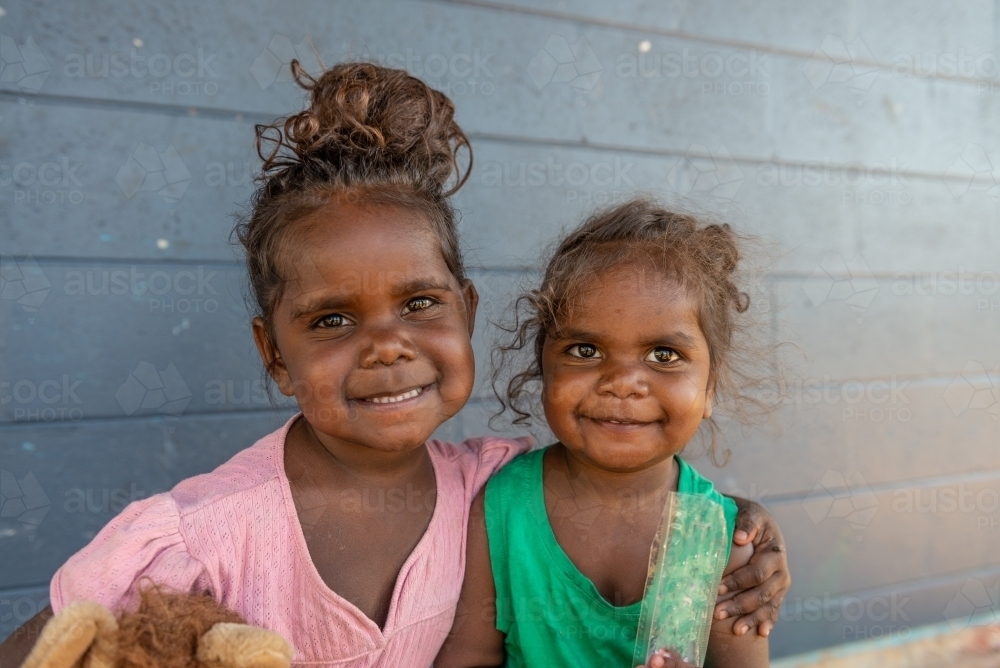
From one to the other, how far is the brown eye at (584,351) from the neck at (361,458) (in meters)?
0.42

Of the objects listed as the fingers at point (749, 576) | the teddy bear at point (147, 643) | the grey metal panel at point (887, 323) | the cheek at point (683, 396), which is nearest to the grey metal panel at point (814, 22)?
the grey metal panel at point (887, 323)

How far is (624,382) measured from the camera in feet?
5.38

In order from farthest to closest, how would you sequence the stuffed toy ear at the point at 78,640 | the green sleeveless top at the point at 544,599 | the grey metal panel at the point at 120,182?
the grey metal panel at the point at 120,182 → the green sleeveless top at the point at 544,599 → the stuffed toy ear at the point at 78,640

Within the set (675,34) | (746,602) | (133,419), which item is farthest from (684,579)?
(675,34)

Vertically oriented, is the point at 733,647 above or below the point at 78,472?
below

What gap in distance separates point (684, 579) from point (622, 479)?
11.9 inches

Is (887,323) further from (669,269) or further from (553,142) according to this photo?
(669,269)

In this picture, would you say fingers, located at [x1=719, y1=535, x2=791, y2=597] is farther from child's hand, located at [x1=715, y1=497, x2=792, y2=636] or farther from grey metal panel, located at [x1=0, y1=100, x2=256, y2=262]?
grey metal panel, located at [x1=0, y1=100, x2=256, y2=262]

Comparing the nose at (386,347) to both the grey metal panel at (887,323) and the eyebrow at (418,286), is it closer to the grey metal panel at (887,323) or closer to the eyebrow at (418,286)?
the eyebrow at (418,286)

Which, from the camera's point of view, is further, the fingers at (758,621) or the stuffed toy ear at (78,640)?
the fingers at (758,621)

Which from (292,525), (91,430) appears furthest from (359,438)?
(91,430)

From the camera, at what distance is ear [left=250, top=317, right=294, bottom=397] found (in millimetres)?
1692

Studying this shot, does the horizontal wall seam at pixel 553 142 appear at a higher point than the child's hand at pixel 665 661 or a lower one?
higher

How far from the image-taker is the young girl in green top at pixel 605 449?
1676mm
